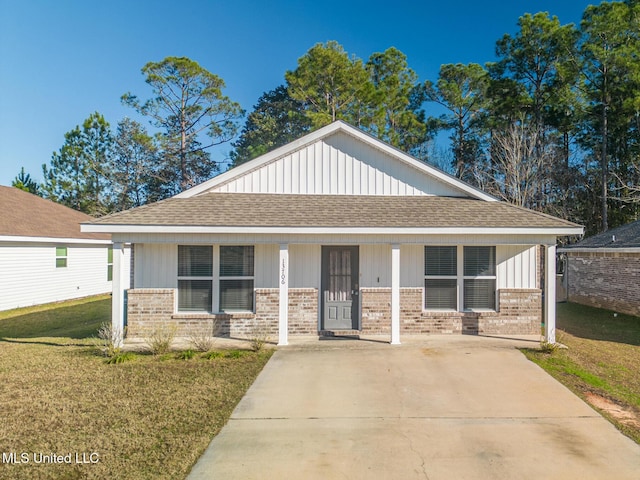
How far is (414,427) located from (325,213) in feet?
17.0

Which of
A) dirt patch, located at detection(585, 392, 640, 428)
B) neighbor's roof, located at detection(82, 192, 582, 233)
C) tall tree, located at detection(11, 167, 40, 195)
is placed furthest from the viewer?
tall tree, located at detection(11, 167, 40, 195)

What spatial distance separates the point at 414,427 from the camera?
4.80 metres

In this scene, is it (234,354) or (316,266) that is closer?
(234,354)

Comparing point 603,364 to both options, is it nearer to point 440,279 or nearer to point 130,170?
point 440,279

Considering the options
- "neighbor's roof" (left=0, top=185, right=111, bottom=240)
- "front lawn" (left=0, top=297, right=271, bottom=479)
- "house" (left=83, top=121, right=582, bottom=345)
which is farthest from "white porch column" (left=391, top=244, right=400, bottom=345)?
"neighbor's roof" (left=0, top=185, right=111, bottom=240)

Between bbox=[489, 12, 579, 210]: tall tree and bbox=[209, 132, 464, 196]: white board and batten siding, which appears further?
bbox=[489, 12, 579, 210]: tall tree

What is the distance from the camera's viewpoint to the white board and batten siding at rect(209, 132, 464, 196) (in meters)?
10.4

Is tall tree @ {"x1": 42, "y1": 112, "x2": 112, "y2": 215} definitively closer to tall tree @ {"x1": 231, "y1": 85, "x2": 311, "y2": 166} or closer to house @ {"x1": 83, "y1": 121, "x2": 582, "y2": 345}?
tall tree @ {"x1": 231, "y1": 85, "x2": 311, "y2": 166}

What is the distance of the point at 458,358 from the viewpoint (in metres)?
7.57

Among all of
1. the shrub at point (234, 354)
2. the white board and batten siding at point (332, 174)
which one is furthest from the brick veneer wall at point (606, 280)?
the shrub at point (234, 354)

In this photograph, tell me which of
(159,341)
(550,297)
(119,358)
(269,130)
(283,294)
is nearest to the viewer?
(119,358)

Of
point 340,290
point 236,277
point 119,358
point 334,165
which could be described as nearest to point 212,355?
point 119,358

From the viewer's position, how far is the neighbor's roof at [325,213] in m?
8.30

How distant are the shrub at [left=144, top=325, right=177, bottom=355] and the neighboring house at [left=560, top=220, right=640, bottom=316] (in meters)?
13.8
